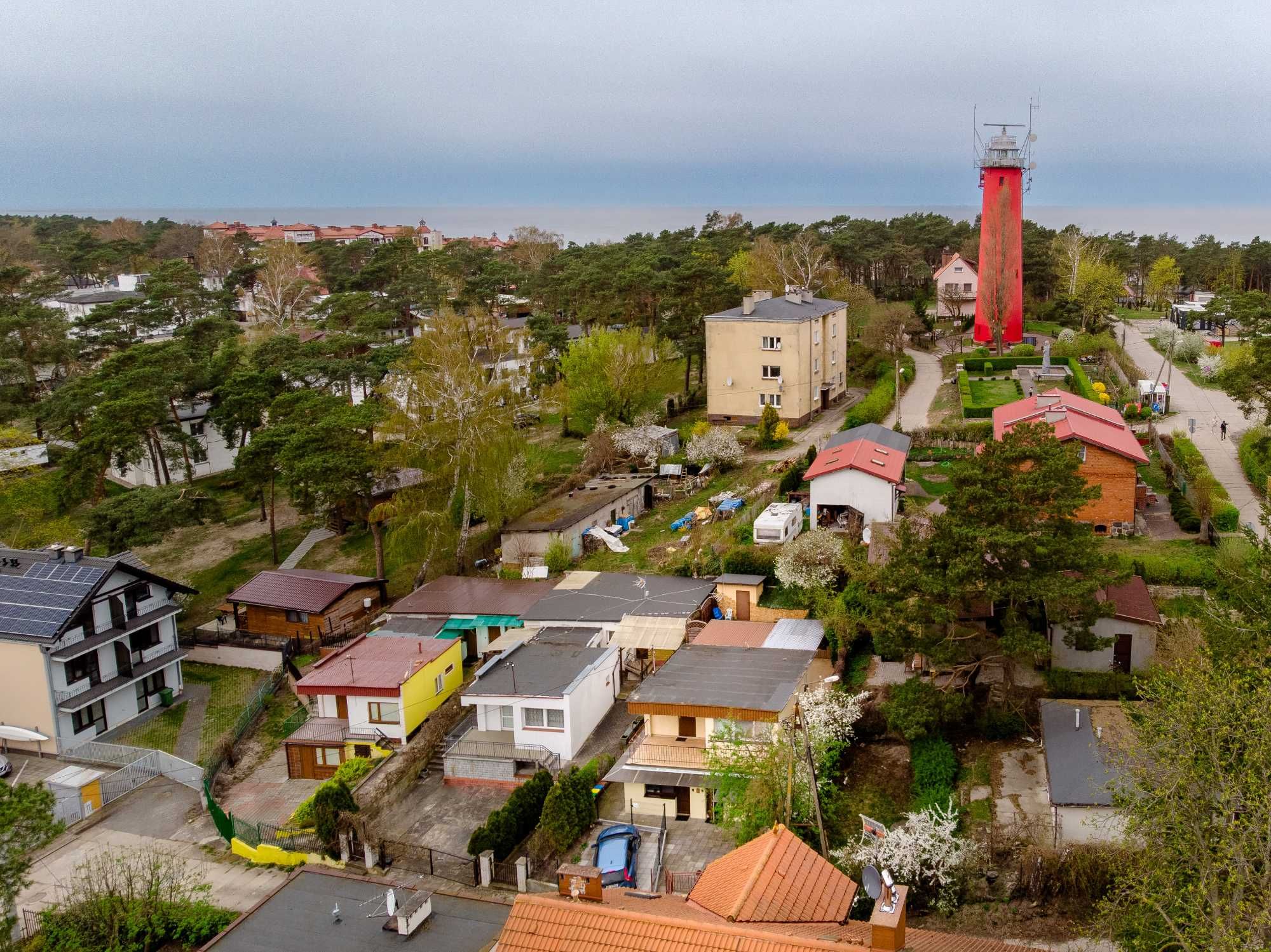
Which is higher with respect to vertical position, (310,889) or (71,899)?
(310,889)

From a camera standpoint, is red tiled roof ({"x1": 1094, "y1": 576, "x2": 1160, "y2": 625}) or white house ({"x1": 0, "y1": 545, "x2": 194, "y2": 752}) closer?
red tiled roof ({"x1": 1094, "y1": 576, "x2": 1160, "y2": 625})

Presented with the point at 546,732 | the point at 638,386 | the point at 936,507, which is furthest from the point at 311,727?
the point at 638,386

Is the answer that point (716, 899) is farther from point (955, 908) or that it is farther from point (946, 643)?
point (946, 643)

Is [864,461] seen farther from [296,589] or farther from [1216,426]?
[296,589]

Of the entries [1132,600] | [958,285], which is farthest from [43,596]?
[958,285]

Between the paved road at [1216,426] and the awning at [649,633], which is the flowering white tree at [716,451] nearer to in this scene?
the awning at [649,633]

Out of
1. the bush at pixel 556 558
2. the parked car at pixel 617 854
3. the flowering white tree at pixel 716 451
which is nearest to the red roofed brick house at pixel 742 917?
the parked car at pixel 617 854

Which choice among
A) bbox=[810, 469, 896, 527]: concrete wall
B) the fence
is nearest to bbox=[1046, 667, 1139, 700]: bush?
bbox=[810, 469, 896, 527]: concrete wall

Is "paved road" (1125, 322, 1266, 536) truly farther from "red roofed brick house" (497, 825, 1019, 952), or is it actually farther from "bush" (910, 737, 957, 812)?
"red roofed brick house" (497, 825, 1019, 952)
